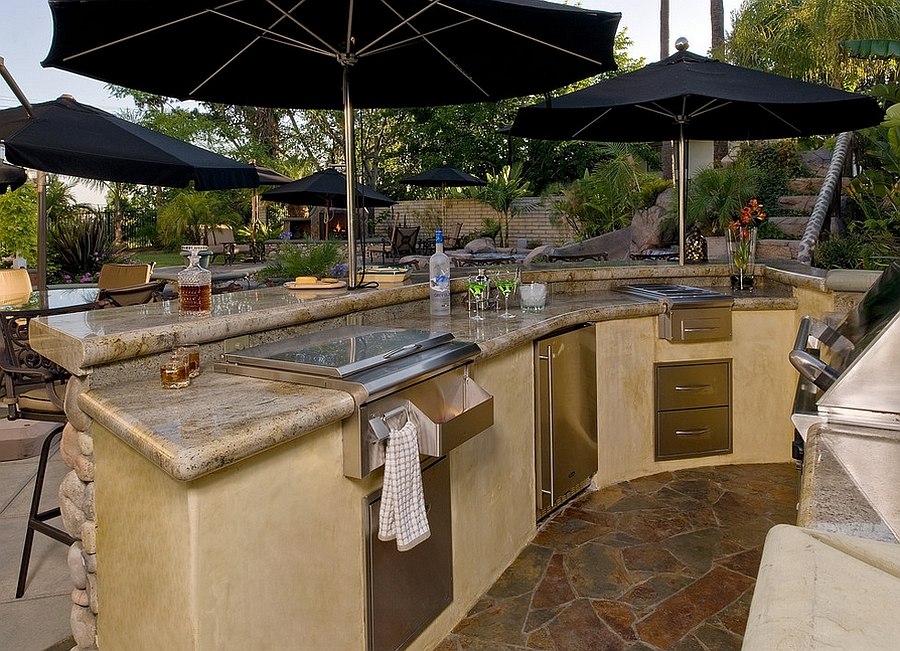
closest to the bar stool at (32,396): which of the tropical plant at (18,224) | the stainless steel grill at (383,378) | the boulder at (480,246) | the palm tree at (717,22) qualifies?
the stainless steel grill at (383,378)

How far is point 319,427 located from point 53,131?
508 centimetres

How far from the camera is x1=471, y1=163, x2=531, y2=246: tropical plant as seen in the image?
60.6 feet

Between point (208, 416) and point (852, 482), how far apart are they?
1410 millimetres

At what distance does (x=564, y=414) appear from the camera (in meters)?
3.63

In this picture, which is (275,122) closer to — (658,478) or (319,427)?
(658,478)

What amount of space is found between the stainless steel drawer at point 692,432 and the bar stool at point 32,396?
10.5 feet

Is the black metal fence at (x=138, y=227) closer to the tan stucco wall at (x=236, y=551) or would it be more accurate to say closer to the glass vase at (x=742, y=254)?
the glass vase at (x=742, y=254)

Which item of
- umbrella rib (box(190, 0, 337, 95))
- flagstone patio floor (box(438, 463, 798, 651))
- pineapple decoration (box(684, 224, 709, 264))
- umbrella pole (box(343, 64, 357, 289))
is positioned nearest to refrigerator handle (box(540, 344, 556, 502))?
flagstone patio floor (box(438, 463, 798, 651))

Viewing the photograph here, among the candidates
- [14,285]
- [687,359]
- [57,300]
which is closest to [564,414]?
[687,359]

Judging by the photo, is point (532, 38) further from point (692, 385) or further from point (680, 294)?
point (692, 385)

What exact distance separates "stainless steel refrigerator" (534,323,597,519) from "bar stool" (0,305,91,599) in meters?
2.06

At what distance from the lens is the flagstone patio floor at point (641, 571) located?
2.66 m

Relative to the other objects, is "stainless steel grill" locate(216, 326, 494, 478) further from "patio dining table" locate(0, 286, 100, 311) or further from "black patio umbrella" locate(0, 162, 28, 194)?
"black patio umbrella" locate(0, 162, 28, 194)

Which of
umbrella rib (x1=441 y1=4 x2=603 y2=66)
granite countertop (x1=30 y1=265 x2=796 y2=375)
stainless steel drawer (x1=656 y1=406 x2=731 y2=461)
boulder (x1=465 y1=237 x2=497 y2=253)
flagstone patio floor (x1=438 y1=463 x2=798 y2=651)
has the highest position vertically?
umbrella rib (x1=441 y1=4 x2=603 y2=66)
